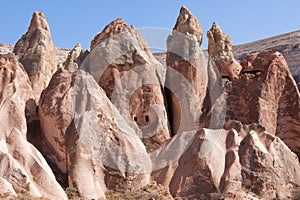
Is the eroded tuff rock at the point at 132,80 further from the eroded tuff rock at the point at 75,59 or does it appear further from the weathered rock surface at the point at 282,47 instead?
the weathered rock surface at the point at 282,47

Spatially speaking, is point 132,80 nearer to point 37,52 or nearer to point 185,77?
point 185,77

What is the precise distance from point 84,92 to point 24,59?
846 cm

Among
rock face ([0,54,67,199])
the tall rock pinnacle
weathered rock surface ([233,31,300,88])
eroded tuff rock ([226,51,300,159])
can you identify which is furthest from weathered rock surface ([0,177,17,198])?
weathered rock surface ([233,31,300,88])

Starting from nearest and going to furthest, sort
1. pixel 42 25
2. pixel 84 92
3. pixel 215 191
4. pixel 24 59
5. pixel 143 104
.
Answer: pixel 215 191 → pixel 84 92 → pixel 143 104 → pixel 24 59 → pixel 42 25

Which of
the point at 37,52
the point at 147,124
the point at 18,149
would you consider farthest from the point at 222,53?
the point at 18,149

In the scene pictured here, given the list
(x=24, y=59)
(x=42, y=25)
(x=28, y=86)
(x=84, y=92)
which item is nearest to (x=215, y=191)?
(x=84, y=92)

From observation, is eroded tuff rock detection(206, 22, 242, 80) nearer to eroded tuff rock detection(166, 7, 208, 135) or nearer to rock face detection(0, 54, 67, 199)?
eroded tuff rock detection(166, 7, 208, 135)

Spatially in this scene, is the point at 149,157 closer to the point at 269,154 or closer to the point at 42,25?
the point at 269,154

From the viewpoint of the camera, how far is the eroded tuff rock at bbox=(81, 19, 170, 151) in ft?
70.4

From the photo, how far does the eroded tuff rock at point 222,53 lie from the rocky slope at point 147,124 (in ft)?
0.35

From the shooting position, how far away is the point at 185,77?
915 inches

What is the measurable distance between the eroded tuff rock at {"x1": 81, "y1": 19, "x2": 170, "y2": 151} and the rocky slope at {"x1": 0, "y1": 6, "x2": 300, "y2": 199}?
0.04 meters

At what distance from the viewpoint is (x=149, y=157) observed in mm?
18531

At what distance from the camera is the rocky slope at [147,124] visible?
16.4 metres
